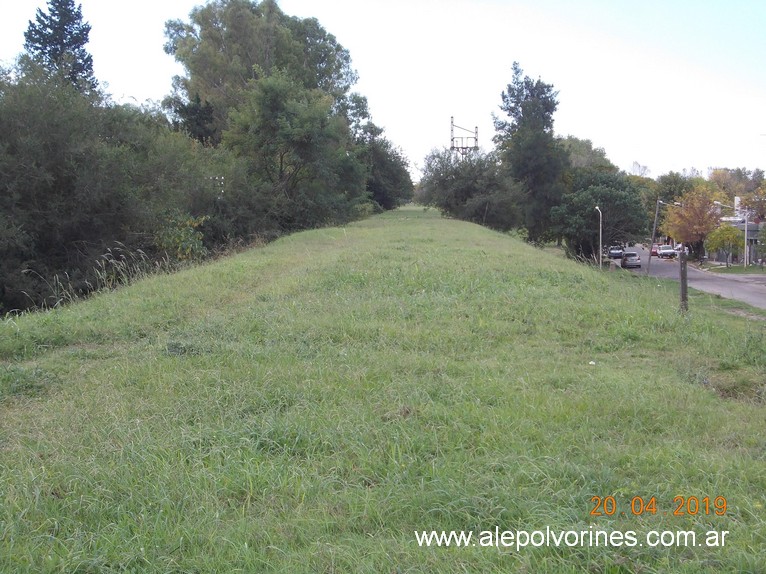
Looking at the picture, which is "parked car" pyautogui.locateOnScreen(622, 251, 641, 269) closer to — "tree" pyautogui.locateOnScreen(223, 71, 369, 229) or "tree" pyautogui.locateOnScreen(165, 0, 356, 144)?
"tree" pyautogui.locateOnScreen(165, 0, 356, 144)

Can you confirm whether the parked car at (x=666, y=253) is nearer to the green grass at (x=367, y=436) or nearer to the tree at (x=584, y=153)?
the tree at (x=584, y=153)

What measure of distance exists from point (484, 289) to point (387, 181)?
42412mm

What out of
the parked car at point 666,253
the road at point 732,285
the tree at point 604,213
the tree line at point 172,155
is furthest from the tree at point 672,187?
the tree line at point 172,155

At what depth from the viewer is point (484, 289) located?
9.62 m

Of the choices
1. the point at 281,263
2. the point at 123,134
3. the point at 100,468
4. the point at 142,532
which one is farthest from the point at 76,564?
the point at 123,134

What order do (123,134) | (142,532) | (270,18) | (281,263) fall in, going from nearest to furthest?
(142,532) → (281,263) → (123,134) → (270,18)

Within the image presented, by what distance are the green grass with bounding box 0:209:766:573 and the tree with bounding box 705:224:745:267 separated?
43958 mm

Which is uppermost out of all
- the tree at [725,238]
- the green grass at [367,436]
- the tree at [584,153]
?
the tree at [584,153]

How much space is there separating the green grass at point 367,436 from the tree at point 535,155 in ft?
131

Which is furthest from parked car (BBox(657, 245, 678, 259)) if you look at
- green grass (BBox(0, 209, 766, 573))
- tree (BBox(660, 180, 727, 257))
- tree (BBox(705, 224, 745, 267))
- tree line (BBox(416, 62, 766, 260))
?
green grass (BBox(0, 209, 766, 573))

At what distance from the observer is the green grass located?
2.88m

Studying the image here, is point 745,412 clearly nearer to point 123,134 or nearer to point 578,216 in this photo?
point 123,134

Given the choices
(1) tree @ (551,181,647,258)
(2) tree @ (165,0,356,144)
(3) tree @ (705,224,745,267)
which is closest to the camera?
(2) tree @ (165,0,356,144)

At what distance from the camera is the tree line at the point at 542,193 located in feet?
140
